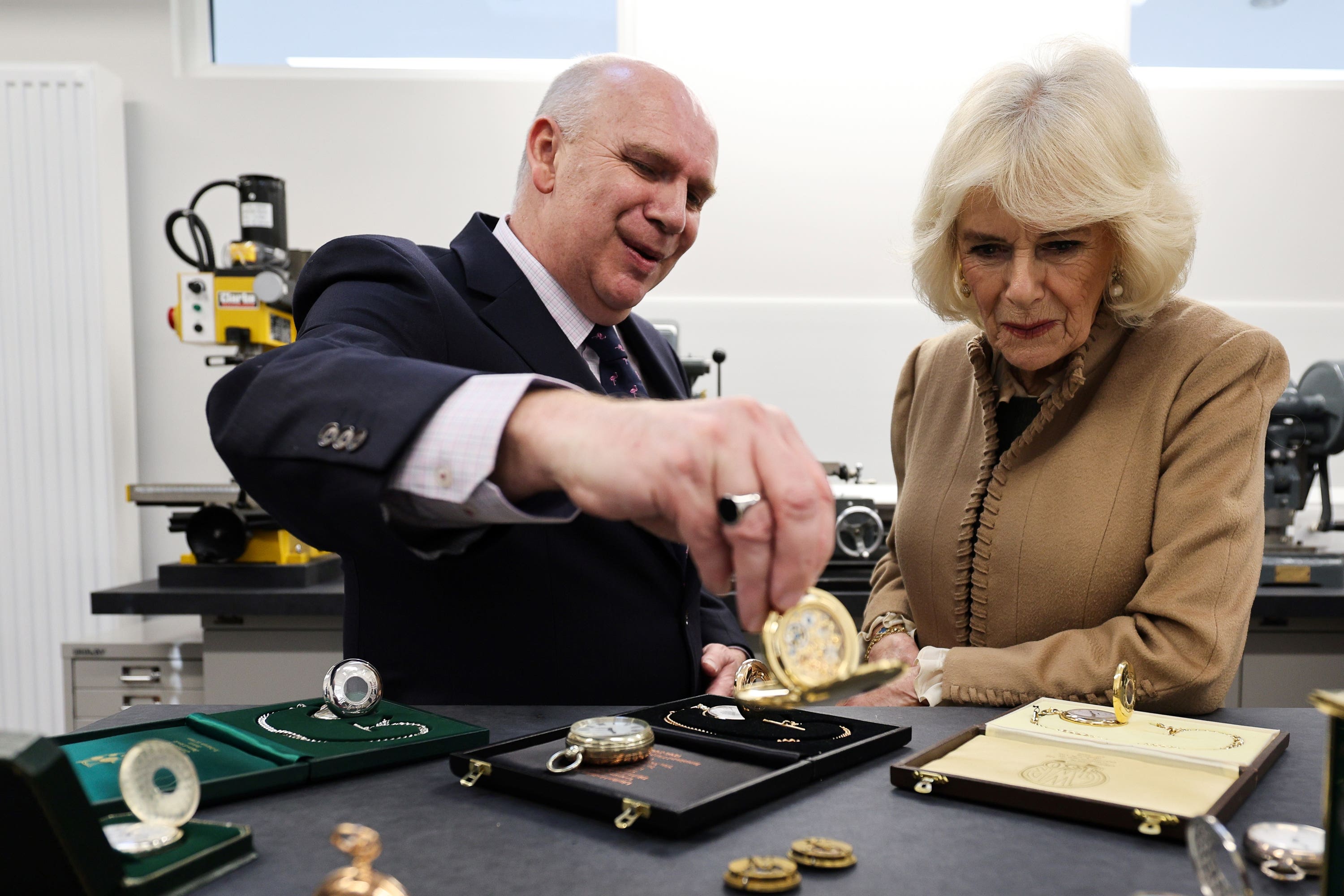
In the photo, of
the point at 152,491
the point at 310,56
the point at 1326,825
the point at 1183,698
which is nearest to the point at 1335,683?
the point at 1183,698

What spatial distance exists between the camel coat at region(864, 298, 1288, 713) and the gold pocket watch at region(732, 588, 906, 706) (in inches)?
20.8

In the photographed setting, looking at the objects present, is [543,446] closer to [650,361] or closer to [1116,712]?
[1116,712]

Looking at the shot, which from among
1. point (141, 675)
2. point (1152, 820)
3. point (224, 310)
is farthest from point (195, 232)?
point (1152, 820)

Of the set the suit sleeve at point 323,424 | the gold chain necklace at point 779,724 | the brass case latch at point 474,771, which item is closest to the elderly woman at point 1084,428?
the gold chain necklace at point 779,724

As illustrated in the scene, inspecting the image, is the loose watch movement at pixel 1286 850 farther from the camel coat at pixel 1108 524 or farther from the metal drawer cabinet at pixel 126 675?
the metal drawer cabinet at pixel 126 675

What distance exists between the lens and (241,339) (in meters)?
2.80

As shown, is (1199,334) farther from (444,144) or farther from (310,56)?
(310,56)

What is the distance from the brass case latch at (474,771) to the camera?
0.91 meters

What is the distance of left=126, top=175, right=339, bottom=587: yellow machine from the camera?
2.67 meters

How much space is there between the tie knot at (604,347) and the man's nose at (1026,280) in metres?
0.62

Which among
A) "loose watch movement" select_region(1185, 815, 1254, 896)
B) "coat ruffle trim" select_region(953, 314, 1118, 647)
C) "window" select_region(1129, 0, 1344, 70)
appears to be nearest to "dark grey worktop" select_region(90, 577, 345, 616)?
"coat ruffle trim" select_region(953, 314, 1118, 647)

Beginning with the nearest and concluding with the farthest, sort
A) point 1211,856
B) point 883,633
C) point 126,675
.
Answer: point 1211,856 → point 883,633 → point 126,675

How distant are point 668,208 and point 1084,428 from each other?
74cm

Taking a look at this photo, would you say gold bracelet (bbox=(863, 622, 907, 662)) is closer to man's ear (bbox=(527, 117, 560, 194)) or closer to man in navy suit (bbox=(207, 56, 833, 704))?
man in navy suit (bbox=(207, 56, 833, 704))
